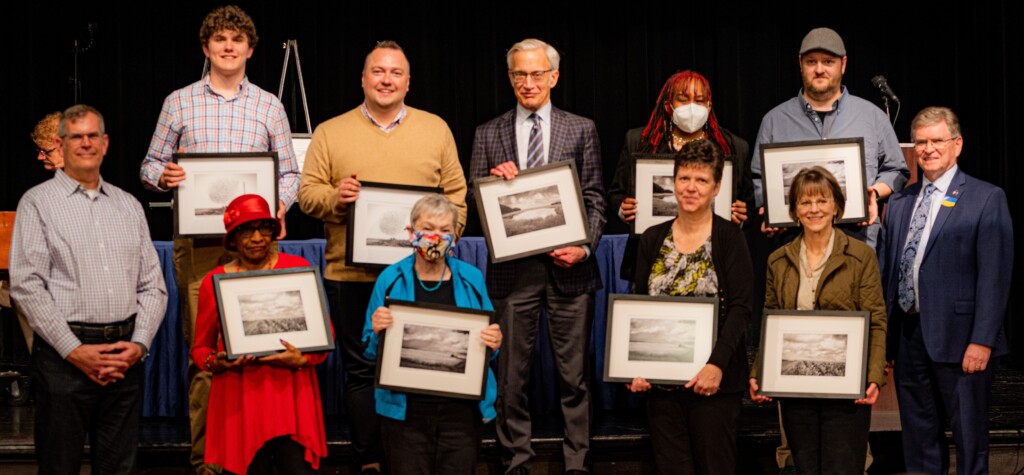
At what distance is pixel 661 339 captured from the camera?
4.10 m

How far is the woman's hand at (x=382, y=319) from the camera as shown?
3.79 meters

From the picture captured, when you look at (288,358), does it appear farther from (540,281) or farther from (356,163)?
(540,281)

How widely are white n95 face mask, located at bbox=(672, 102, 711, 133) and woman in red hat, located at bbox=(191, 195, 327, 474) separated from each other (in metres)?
1.79

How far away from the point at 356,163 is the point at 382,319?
94 centimetres

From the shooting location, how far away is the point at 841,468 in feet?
13.3

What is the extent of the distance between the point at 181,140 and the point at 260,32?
385 cm

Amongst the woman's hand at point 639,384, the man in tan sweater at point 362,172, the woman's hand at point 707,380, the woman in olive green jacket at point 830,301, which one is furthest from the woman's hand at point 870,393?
the man in tan sweater at point 362,172

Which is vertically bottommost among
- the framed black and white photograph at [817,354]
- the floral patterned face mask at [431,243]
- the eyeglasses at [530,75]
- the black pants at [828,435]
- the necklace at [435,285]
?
the black pants at [828,435]

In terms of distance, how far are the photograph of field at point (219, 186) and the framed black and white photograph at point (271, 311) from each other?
58 cm

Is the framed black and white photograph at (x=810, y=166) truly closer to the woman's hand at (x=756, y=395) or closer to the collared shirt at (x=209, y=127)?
the woman's hand at (x=756, y=395)

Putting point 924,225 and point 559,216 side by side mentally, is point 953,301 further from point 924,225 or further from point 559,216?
point 559,216

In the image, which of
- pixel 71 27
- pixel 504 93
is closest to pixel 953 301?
pixel 504 93

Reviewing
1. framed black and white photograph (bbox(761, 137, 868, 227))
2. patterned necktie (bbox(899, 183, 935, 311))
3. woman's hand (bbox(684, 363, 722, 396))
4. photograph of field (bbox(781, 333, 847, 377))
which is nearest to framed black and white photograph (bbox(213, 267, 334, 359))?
woman's hand (bbox(684, 363, 722, 396))

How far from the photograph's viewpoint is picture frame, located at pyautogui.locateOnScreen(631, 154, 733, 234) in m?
4.49
